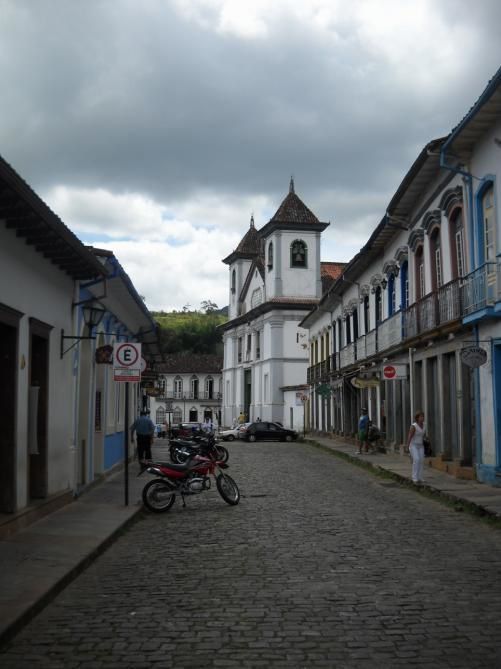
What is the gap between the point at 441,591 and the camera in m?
6.95

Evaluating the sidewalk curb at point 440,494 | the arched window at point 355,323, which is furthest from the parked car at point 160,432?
the sidewalk curb at point 440,494

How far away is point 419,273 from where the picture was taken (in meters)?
22.6

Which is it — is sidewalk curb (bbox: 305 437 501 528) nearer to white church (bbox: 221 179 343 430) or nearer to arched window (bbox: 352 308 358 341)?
arched window (bbox: 352 308 358 341)

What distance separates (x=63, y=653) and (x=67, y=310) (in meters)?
8.08

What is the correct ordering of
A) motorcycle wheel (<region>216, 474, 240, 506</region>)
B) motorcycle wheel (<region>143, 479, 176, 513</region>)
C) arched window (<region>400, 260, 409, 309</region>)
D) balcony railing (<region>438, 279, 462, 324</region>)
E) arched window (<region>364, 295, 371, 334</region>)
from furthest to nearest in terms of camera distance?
arched window (<region>364, 295, 371, 334</region>), arched window (<region>400, 260, 409, 309</region>), balcony railing (<region>438, 279, 462, 324</region>), motorcycle wheel (<region>216, 474, 240, 506</region>), motorcycle wheel (<region>143, 479, 176, 513</region>)

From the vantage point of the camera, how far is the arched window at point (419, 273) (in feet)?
73.0

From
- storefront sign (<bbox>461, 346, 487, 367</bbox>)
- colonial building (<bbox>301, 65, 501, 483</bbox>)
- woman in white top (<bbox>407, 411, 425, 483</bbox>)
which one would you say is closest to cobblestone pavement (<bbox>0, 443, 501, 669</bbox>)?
storefront sign (<bbox>461, 346, 487, 367</bbox>)

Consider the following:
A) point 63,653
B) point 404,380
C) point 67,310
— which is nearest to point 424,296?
point 404,380

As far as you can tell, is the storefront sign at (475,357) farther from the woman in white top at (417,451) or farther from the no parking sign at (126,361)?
the no parking sign at (126,361)

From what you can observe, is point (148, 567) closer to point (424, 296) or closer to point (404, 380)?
point (424, 296)

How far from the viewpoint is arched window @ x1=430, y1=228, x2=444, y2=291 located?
20.4 m

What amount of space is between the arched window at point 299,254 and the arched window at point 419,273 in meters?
35.4

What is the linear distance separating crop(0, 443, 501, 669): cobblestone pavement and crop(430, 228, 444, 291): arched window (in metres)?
9.64

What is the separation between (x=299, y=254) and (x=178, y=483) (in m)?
46.1
